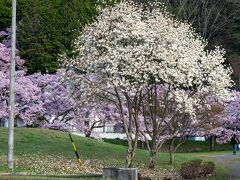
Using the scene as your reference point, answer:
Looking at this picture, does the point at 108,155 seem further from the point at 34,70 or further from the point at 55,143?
the point at 34,70

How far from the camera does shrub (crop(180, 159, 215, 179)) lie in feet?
84.6

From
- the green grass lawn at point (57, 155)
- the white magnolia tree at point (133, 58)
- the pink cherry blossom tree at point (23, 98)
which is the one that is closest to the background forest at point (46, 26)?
the pink cherry blossom tree at point (23, 98)

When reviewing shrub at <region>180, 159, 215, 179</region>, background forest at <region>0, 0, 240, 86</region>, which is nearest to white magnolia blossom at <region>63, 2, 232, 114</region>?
shrub at <region>180, 159, 215, 179</region>

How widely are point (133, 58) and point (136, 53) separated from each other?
0.24 m

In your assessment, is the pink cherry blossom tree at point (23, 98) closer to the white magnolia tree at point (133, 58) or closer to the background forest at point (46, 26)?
the background forest at point (46, 26)

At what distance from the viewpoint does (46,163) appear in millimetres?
22500

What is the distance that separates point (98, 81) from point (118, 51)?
6.16 feet

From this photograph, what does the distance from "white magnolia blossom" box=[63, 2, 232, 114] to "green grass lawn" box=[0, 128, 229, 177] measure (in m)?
3.60

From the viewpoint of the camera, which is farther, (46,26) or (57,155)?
(46,26)

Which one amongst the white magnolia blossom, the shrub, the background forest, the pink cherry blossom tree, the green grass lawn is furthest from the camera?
the background forest

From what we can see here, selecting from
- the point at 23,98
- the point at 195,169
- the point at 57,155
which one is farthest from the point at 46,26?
the point at 195,169

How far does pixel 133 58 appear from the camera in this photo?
23.1m

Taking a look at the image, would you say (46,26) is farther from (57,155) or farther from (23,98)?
(57,155)

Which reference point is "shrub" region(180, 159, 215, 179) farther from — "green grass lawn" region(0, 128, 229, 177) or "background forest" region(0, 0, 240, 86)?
"background forest" region(0, 0, 240, 86)
